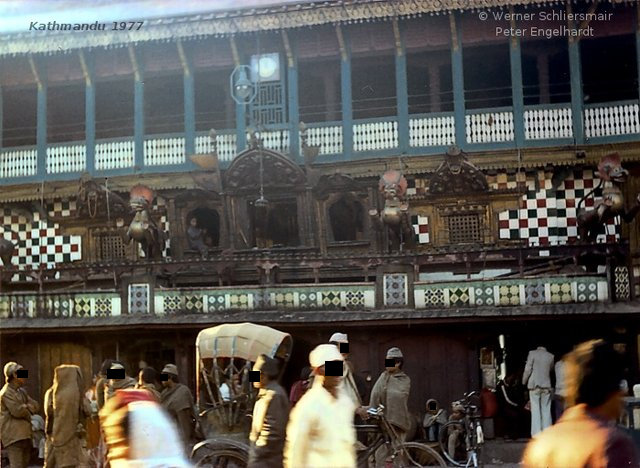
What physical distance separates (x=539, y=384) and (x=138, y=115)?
1061 centimetres

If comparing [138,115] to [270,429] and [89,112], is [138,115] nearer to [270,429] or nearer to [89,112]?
[89,112]

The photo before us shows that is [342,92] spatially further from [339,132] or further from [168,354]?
[168,354]

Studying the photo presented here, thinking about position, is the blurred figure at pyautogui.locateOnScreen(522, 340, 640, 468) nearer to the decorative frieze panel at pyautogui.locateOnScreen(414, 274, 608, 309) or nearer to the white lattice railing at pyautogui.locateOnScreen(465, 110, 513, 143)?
the decorative frieze panel at pyautogui.locateOnScreen(414, 274, 608, 309)

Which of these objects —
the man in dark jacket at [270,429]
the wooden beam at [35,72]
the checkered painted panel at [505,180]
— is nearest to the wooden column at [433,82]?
the checkered painted panel at [505,180]

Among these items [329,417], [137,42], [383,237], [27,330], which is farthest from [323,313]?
[329,417]

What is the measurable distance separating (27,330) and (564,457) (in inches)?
671

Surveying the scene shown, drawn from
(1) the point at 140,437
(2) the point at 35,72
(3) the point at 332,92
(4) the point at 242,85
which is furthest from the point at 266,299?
(1) the point at 140,437

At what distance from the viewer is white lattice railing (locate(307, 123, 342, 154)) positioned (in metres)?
22.4

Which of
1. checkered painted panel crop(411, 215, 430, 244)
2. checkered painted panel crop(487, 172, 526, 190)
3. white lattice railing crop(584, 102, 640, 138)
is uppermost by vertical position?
white lattice railing crop(584, 102, 640, 138)

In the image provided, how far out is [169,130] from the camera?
77.9 ft

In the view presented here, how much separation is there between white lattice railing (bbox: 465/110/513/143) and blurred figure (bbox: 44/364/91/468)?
36.3ft

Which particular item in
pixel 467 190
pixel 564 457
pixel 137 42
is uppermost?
pixel 137 42

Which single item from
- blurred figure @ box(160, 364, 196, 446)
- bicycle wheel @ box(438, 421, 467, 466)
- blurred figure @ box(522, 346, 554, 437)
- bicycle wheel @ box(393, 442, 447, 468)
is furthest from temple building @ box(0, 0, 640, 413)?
bicycle wheel @ box(393, 442, 447, 468)

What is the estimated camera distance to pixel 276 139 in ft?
73.9
